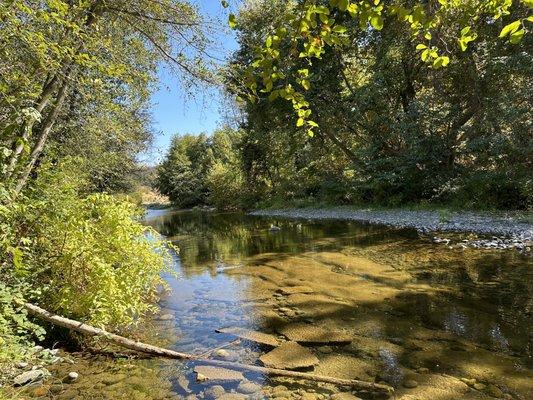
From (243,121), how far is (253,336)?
1267 cm

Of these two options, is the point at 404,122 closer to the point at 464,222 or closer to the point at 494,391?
the point at 464,222

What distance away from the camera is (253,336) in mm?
6031

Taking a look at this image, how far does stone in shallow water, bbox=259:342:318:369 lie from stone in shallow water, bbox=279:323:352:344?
270mm

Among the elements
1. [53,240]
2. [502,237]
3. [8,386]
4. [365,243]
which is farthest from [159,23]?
[502,237]

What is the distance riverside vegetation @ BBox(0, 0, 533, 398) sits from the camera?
3.83 meters

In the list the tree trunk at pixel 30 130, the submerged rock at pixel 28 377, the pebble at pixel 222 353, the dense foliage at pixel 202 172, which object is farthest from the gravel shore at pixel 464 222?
the dense foliage at pixel 202 172

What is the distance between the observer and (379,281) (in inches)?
332

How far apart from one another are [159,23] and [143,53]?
63 centimetres

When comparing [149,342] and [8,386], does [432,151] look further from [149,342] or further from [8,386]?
[8,386]

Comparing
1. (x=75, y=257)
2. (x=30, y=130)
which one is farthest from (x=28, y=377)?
(x=30, y=130)

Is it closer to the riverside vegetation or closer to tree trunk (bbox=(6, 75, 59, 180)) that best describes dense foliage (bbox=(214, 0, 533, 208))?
the riverside vegetation

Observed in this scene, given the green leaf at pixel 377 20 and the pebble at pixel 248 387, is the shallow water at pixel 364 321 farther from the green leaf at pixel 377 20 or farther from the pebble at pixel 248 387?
the green leaf at pixel 377 20

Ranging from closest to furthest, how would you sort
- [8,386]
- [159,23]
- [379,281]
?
[8,386], [159,23], [379,281]

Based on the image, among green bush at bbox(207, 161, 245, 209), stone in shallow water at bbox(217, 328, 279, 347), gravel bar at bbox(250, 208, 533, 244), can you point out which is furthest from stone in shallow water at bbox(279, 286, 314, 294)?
green bush at bbox(207, 161, 245, 209)
